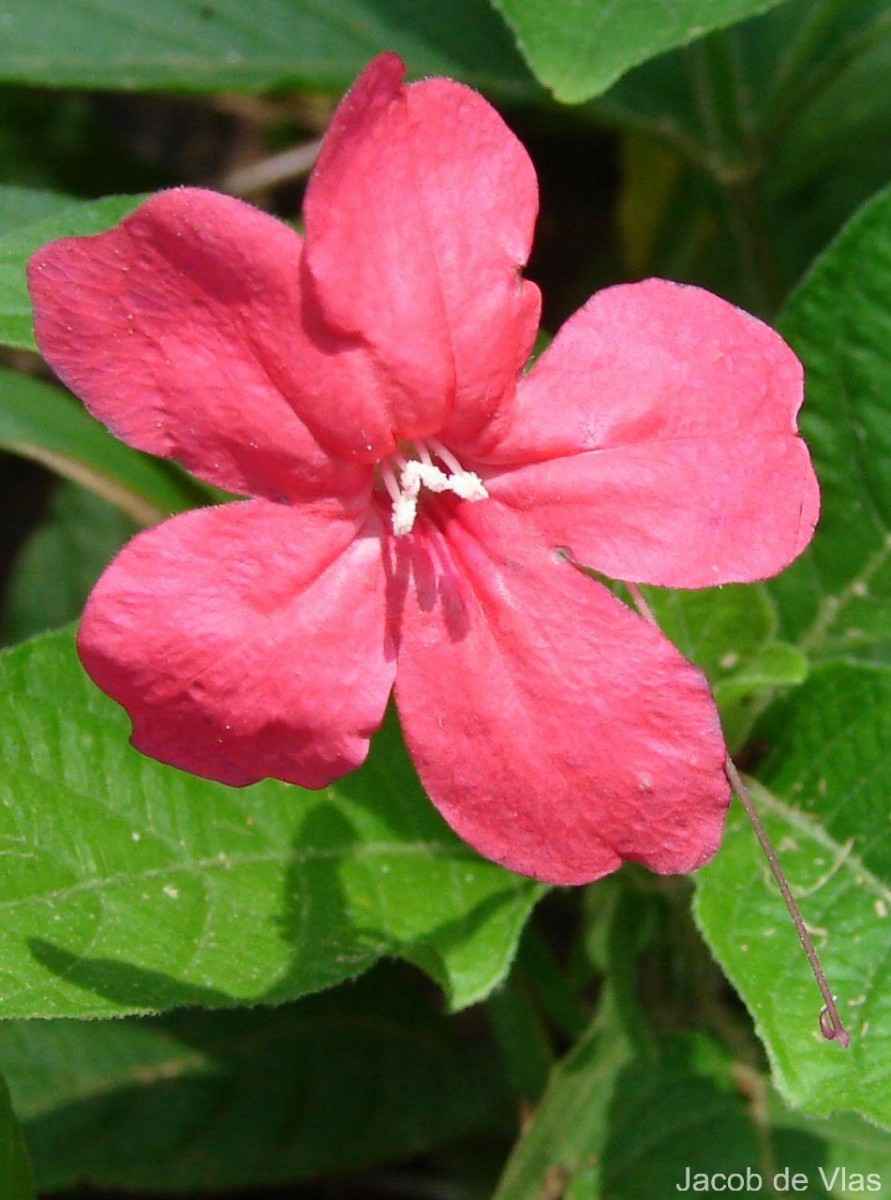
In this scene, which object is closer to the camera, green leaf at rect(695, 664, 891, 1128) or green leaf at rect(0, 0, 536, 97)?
green leaf at rect(695, 664, 891, 1128)

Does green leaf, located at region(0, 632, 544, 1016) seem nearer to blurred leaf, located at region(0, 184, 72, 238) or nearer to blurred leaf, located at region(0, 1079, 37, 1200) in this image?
blurred leaf, located at region(0, 1079, 37, 1200)

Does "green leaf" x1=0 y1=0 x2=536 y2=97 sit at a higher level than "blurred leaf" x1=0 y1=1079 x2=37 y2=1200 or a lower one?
higher

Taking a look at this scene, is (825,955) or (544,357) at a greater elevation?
(544,357)

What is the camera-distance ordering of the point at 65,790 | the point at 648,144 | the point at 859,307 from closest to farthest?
the point at 65,790 → the point at 859,307 → the point at 648,144

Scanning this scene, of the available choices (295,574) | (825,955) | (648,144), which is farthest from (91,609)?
(648,144)

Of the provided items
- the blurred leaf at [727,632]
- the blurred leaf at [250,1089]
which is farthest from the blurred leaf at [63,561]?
the blurred leaf at [727,632]

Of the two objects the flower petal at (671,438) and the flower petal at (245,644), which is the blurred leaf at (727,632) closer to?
the flower petal at (671,438)

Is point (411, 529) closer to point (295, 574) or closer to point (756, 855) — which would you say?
point (295, 574)

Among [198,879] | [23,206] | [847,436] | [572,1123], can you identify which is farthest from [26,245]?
[572,1123]

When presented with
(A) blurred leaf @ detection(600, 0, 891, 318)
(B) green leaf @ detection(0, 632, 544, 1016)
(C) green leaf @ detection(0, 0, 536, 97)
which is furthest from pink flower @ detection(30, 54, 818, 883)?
(A) blurred leaf @ detection(600, 0, 891, 318)
